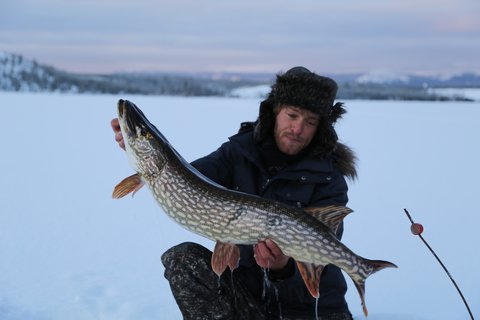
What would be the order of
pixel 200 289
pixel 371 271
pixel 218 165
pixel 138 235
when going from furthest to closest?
1. pixel 138 235
2. pixel 218 165
3. pixel 200 289
4. pixel 371 271

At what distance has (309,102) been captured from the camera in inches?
103

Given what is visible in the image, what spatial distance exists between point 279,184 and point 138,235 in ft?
6.72

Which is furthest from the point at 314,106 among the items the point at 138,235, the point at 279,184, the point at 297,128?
the point at 138,235

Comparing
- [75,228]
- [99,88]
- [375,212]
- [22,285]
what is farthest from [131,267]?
[99,88]

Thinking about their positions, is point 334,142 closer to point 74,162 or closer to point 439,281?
point 439,281

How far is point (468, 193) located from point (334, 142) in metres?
3.90

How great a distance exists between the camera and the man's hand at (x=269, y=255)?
2158 millimetres

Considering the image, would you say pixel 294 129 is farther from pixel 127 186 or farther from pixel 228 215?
pixel 127 186

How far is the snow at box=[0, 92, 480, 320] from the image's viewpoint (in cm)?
309

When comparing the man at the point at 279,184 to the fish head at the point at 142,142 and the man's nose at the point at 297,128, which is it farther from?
the fish head at the point at 142,142

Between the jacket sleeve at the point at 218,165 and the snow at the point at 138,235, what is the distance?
0.83 m

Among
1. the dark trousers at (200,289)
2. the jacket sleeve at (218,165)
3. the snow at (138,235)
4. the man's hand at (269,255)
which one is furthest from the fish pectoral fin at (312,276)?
the snow at (138,235)

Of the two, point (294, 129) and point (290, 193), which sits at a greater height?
point (294, 129)

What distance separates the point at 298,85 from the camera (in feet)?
8.72
